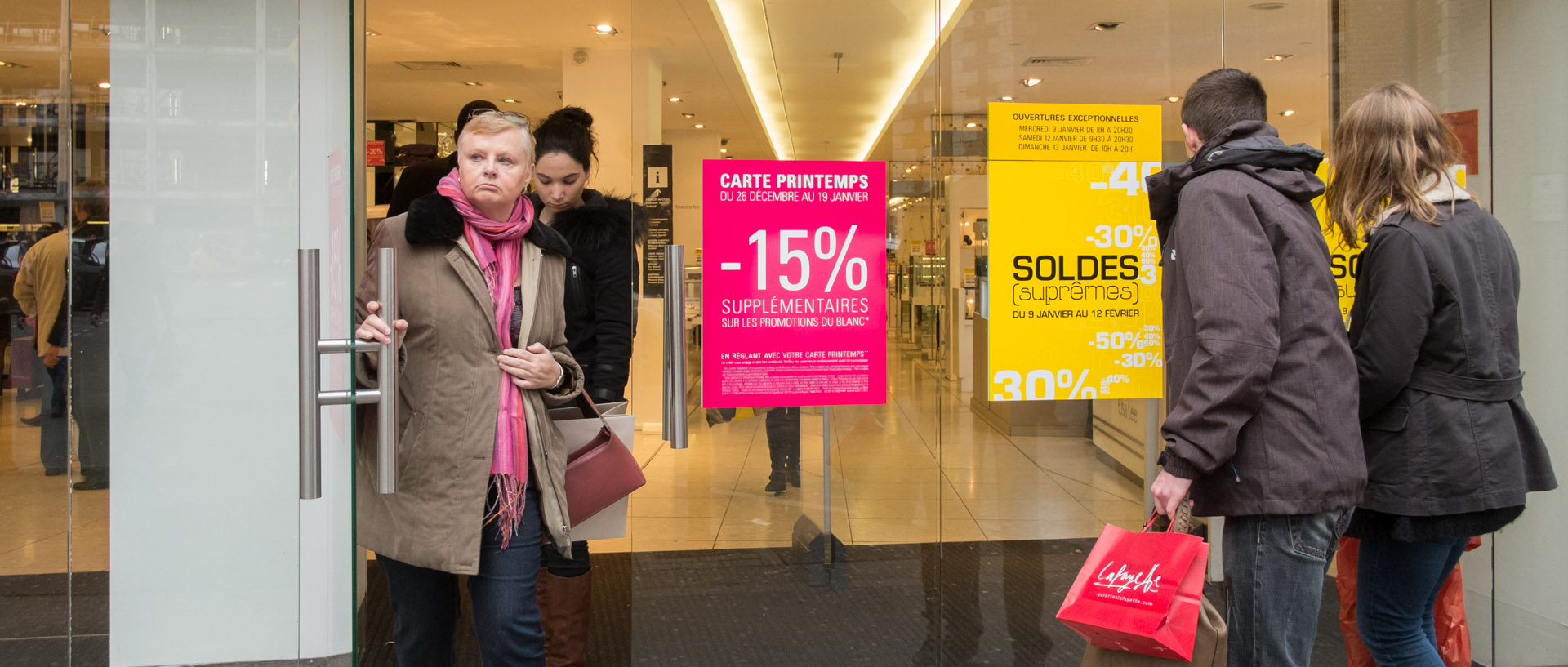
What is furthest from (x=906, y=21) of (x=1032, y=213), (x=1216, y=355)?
(x=1216, y=355)

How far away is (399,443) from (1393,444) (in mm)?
1915

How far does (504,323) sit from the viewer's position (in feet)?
6.41

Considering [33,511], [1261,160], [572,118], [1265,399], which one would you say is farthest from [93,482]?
[1261,160]

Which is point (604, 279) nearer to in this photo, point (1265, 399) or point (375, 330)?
point (375, 330)

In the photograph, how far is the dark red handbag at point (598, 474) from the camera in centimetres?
213

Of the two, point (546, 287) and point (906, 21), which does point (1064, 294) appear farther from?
point (546, 287)

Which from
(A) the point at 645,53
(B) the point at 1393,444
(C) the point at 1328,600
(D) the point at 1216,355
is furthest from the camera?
(C) the point at 1328,600

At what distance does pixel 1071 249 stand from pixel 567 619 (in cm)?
173

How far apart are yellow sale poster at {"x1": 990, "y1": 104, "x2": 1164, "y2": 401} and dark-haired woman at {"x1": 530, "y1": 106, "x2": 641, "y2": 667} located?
1.03 meters

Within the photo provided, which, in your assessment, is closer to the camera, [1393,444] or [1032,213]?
[1393,444]

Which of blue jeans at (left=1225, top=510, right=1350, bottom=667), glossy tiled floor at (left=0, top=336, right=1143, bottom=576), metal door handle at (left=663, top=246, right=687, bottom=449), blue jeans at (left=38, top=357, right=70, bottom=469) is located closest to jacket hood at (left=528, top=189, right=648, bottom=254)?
metal door handle at (left=663, top=246, right=687, bottom=449)

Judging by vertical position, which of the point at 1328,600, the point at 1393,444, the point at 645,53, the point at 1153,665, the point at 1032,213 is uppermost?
the point at 645,53

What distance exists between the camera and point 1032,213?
290cm

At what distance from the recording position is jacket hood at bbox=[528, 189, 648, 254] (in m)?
2.68
